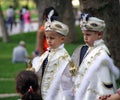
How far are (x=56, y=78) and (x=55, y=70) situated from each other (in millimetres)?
97

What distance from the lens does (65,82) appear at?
696cm

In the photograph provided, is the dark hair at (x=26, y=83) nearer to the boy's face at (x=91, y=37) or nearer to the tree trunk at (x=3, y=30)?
the boy's face at (x=91, y=37)

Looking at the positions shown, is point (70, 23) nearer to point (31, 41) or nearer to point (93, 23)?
point (31, 41)

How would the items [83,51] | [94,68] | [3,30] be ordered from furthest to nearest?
[3,30], [83,51], [94,68]

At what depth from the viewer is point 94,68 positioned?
6562mm

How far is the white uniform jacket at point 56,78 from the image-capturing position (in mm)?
6965

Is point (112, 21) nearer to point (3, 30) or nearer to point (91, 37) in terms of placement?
point (91, 37)

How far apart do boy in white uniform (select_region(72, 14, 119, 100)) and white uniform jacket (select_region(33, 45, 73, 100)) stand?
20cm

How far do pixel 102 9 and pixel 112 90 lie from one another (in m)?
5.89

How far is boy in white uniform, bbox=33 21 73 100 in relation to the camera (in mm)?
6969

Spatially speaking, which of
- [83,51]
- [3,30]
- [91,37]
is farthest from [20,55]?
[91,37]

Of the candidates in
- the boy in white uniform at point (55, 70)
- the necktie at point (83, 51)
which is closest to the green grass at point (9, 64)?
the boy in white uniform at point (55, 70)

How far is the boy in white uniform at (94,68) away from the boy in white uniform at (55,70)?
218 mm

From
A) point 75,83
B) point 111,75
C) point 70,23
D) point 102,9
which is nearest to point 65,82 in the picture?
point 75,83
